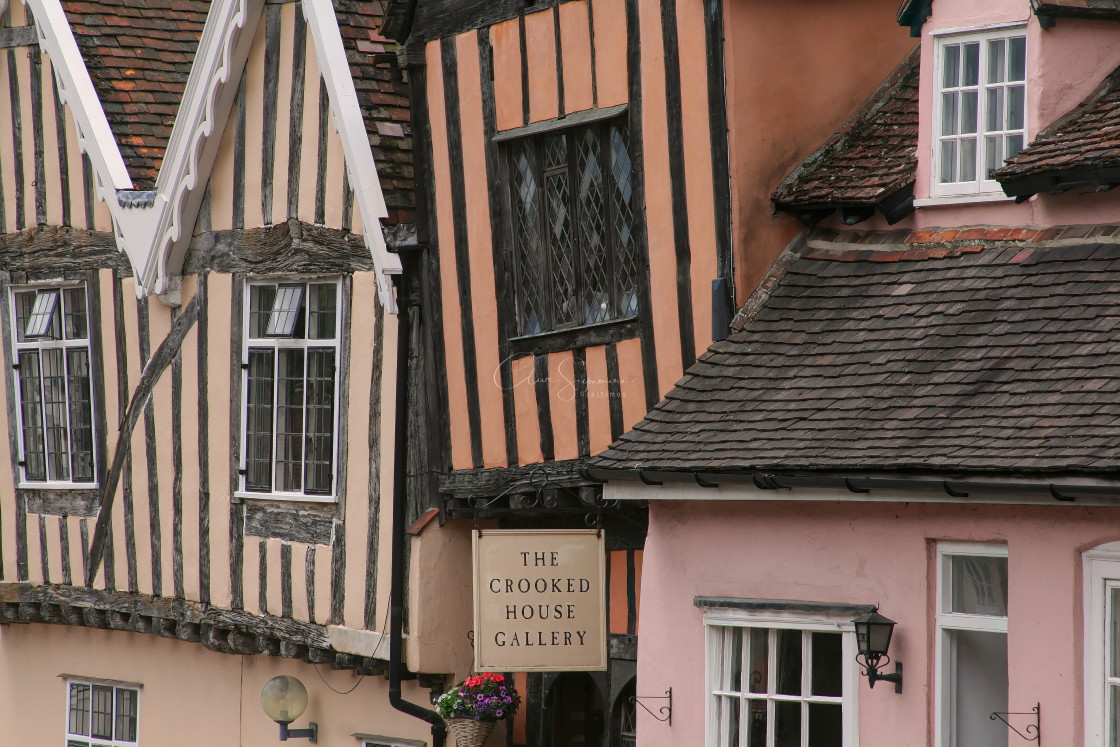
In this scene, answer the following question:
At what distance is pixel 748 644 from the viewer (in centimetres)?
1053

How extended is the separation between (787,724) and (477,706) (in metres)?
3.13

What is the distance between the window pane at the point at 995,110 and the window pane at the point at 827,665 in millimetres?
2993

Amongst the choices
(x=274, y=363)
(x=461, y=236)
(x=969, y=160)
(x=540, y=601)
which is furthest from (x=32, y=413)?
(x=969, y=160)

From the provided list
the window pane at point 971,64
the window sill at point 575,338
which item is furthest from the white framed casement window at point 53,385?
the window pane at point 971,64

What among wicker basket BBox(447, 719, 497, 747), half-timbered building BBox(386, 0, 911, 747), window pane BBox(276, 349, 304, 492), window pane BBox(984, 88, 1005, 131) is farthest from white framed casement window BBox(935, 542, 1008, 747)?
window pane BBox(276, 349, 304, 492)

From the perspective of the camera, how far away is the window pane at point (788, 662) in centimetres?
1038

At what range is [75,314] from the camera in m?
17.0

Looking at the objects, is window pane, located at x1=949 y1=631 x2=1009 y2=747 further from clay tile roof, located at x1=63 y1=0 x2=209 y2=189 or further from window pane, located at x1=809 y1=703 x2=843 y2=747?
clay tile roof, located at x1=63 y1=0 x2=209 y2=189

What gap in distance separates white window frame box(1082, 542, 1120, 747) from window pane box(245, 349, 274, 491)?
7553 mm

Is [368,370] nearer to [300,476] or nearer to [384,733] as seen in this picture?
[300,476]

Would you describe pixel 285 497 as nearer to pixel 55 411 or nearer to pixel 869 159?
pixel 55 411

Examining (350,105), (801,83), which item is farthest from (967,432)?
(350,105)

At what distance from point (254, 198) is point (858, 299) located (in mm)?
5975

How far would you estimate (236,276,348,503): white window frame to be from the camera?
1441cm
